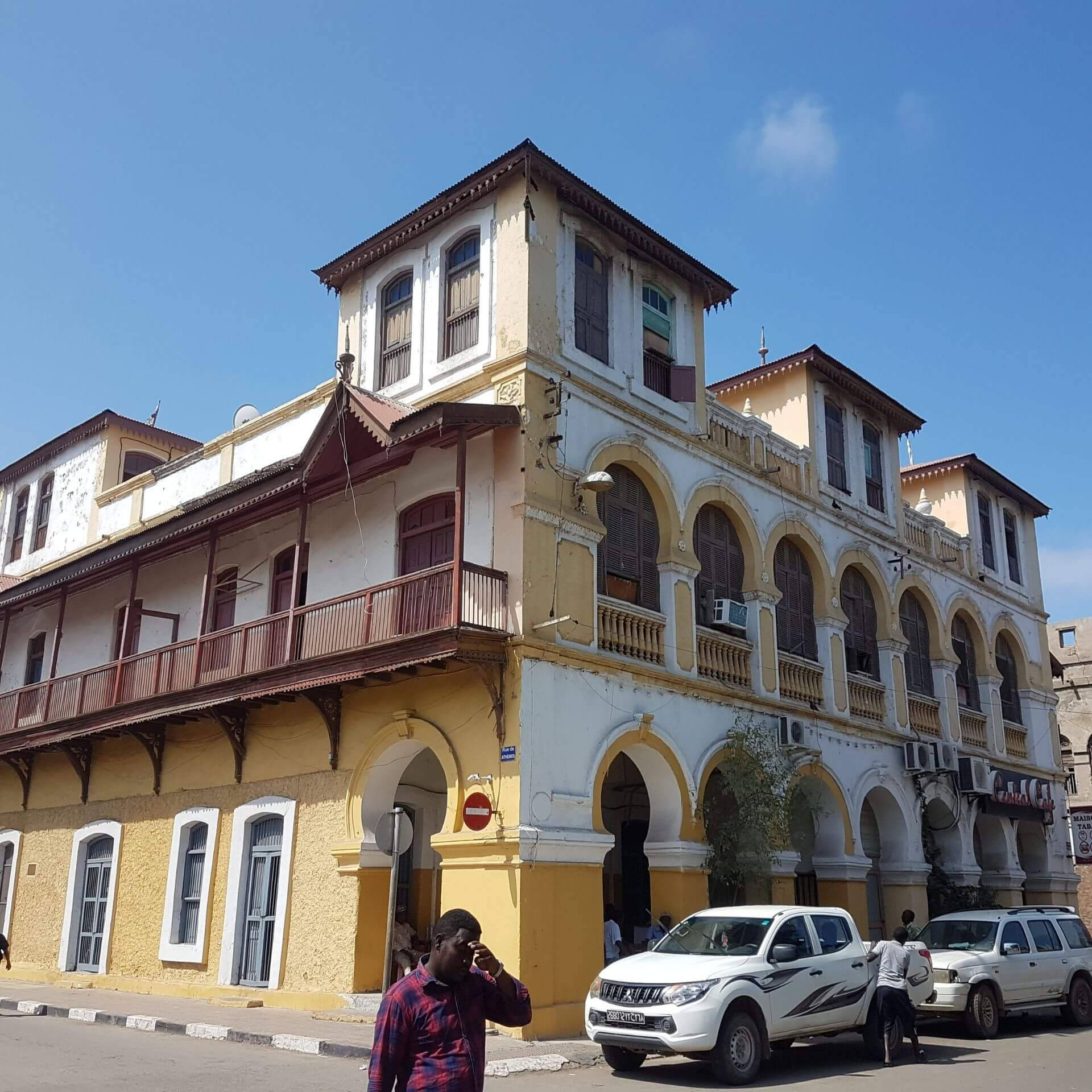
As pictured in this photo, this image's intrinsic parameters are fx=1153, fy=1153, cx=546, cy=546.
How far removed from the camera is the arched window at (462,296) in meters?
17.7

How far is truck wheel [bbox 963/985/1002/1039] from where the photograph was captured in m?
14.6

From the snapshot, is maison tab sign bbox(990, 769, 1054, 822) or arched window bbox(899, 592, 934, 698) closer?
arched window bbox(899, 592, 934, 698)

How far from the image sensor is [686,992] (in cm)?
1107

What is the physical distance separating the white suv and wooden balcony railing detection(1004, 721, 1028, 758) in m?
9.95

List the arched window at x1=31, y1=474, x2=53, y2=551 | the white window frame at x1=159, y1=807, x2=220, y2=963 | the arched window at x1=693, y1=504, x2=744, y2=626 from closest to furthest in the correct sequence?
the white window frame at x1=159, y1=807, x2=220, y2=963 < the arched window at x1=693, y1=504, x2=744, y2=626 < the arched window at x1=31, y1=474, x2=53, y2=551

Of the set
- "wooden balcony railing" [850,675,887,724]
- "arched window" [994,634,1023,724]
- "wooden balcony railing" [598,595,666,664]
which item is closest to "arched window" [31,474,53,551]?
"wooden balcony railing" [598,595,666,664]

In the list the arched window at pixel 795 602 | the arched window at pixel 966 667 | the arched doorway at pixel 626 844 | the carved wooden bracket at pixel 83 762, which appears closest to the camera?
the arched doorway at pixel 626 844

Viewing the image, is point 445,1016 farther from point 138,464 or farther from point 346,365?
point 138,464

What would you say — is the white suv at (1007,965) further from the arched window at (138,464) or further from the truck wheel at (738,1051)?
the arched window at (138,464)

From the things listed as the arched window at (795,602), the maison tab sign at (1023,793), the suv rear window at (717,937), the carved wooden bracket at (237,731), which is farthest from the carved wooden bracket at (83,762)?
the maison tab sign at (1023,793)

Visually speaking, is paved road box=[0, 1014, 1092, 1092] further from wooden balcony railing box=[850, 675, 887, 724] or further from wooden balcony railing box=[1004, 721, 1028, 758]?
wooden balcony railing box=[1004, 721, 1028, 758]

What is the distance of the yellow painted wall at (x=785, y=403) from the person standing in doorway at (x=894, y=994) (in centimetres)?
1184

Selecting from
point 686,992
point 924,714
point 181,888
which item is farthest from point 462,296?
point 924,714

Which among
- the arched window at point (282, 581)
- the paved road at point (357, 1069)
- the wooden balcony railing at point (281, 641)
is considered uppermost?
the arched window at point (282, 581)
